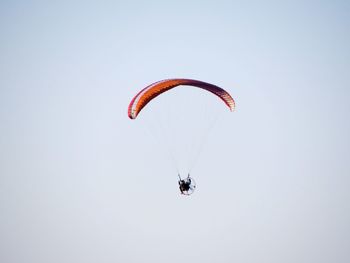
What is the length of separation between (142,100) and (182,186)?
514 centimetres

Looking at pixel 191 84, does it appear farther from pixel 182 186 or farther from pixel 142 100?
pixel 182 186

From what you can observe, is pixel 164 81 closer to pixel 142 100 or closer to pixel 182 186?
pixel 142 100

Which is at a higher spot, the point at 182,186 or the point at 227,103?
the point at 227,103

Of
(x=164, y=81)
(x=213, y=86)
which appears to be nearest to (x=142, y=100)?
(x=164, y=81)

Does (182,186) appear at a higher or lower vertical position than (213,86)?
lower

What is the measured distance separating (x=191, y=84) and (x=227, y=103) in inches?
104

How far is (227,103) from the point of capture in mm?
25859

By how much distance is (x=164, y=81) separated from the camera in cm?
2408

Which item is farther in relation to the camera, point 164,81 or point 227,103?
point 227,103

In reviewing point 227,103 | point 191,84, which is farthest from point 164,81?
point 227,103

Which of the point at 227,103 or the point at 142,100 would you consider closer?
the point at 142,100

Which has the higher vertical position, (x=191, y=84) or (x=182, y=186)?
(x=191, y=84)

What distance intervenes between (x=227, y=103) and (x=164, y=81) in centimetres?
403

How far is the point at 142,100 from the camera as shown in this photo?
949 inches
